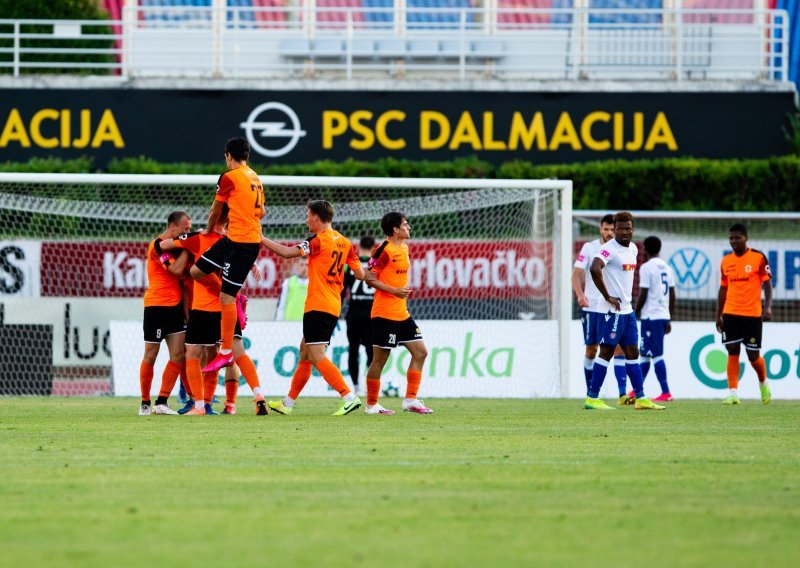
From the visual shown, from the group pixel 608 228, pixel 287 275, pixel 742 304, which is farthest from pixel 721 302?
pixel 287 275

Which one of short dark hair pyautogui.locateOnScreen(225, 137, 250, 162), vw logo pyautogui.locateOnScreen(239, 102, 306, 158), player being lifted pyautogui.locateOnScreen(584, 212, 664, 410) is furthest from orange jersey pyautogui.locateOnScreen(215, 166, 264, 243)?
vw logo pyautogui.locateOnScreen(239, 102, 306, 158)

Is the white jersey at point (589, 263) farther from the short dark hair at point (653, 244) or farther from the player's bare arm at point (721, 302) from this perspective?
the player's bare arm at point (721, 302)

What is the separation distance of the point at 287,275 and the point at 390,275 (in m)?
8.30

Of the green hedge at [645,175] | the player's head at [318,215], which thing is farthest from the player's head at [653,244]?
the green hedge at [645,175]

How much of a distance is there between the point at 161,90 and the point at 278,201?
490 centimetres

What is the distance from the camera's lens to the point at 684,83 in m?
25.2

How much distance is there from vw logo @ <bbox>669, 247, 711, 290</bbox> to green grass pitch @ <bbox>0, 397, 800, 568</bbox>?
913 centimetres

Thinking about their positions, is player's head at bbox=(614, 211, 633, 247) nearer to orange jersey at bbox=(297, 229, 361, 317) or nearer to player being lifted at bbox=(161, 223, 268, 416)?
orange jersey at bbox=(297, 229, 361, 317)

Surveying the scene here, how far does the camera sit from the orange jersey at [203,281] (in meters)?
11.5

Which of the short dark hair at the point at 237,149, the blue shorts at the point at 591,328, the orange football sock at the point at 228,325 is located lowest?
the blue shorts at the point at 591,328

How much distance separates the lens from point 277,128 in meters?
24.9

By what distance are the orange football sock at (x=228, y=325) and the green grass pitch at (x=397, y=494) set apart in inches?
39.2

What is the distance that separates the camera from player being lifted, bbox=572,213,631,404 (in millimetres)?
14234

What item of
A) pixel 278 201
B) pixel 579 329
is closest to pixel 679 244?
pixel 579 329
